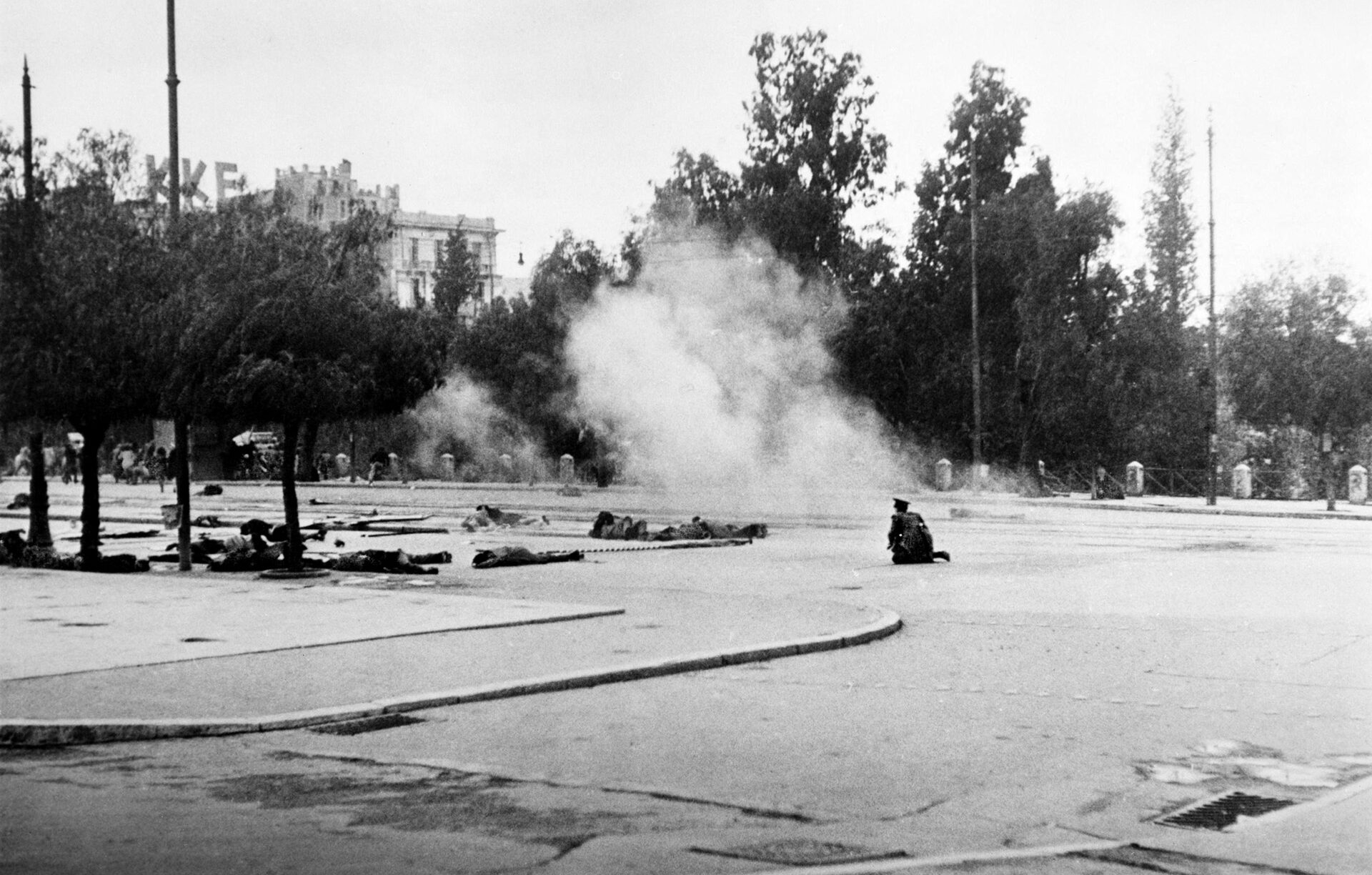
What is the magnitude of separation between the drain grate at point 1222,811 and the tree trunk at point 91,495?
48.7 feet

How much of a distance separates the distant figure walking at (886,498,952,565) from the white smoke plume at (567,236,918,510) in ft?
→ 64.3

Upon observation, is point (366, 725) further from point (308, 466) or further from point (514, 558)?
point (308, 466)

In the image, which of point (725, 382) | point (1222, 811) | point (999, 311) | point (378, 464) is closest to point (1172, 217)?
point (999, 311)

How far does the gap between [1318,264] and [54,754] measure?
1746 inches

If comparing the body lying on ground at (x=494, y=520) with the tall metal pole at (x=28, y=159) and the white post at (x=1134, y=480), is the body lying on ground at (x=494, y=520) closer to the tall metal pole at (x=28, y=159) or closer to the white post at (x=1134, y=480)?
the tall metal pole at (x=28, y=159)

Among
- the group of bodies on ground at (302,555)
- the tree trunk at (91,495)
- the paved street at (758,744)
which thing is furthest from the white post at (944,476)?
the tree trunk at (91,495)


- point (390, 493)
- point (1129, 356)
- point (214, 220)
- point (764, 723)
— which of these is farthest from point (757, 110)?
point (764, 723)

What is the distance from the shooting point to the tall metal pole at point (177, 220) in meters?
17.4

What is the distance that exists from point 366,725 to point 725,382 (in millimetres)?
32266

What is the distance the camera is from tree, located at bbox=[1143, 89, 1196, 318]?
5341 cm

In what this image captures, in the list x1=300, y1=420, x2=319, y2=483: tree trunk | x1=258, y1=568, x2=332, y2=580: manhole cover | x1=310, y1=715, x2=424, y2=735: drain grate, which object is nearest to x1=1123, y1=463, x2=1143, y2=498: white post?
x1=300, y1=420, x2=319, y2=483: tree trunk

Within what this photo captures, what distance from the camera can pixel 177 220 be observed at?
704 inches

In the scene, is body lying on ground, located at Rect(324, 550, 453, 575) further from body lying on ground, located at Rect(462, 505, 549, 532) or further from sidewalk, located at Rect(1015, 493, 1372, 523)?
sidewalk, located at Rect(1015, 493, 1372, 523)

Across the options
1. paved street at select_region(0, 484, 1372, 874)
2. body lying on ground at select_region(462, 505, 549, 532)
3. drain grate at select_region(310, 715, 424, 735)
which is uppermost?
body lying on ground at select_region(462, 505, 549, 532)
